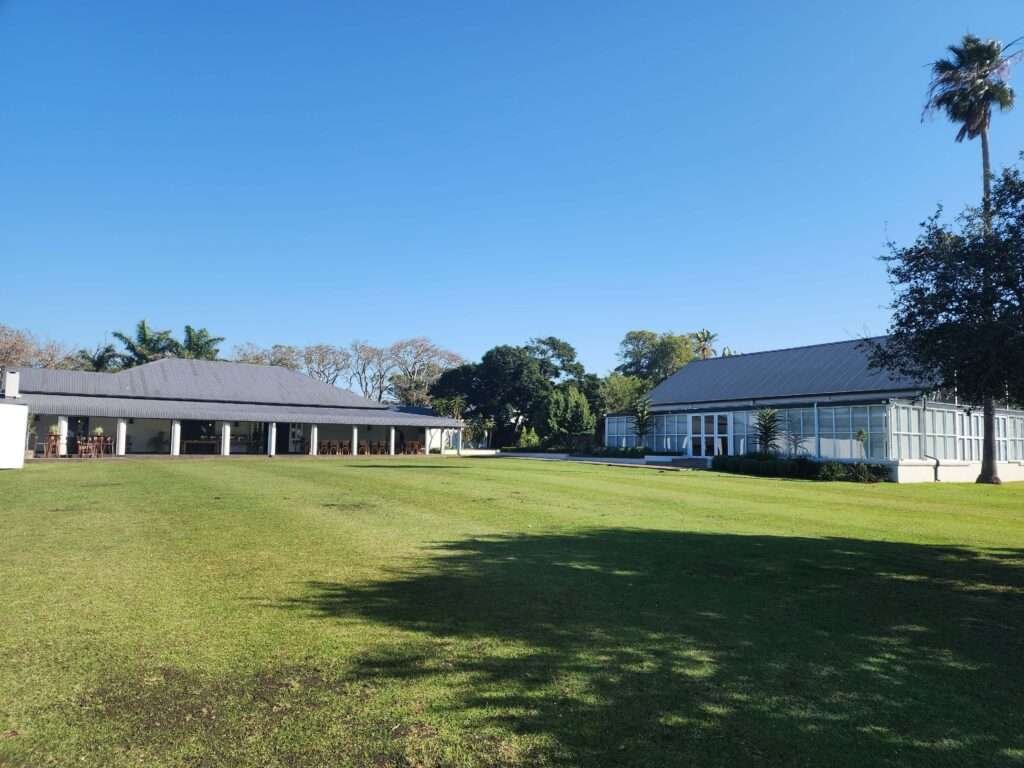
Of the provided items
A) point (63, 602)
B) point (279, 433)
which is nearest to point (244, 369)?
point (279, 433)

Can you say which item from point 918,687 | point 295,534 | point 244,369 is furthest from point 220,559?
point 244,369

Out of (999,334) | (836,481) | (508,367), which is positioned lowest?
(836,481)

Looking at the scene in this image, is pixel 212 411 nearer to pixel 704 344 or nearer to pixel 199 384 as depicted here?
pixel 199 384

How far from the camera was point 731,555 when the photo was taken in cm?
873

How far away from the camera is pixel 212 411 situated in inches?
1626

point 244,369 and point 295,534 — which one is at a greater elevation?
point 244,369

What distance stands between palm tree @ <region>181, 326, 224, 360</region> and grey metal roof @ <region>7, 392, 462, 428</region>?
16.1 metres

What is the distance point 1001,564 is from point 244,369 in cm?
4874

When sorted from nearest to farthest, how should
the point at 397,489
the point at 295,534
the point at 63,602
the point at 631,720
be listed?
the point at 631,720 → the point at 63,602 → the point at 295,534 → the point at 397,489

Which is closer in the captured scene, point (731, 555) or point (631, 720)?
point (631, 720)

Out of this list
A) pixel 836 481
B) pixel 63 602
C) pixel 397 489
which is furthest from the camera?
pixel 836 481

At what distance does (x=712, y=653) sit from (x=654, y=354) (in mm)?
81668

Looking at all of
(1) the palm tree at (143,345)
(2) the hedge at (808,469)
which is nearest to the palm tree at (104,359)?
(1) the palm tree at (143,345)

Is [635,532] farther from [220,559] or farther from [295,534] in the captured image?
[220,559]
